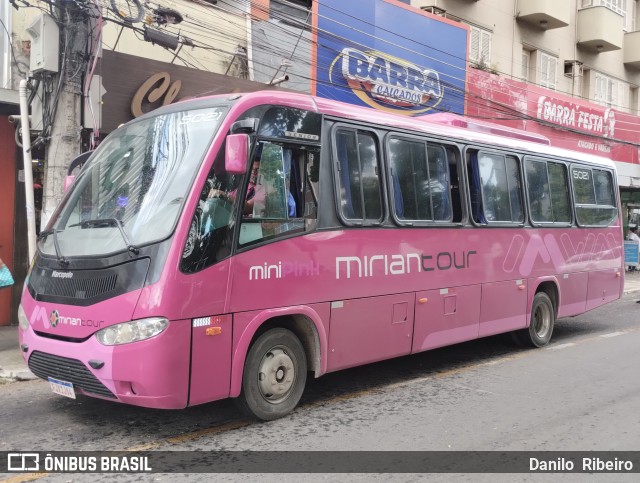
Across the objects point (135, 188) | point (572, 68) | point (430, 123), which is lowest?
point (135, 188)

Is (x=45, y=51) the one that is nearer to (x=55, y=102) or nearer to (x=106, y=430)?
(x=55, y=102)

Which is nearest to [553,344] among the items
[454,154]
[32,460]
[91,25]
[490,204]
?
[490,204]

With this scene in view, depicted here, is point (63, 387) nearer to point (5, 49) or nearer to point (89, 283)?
point (89, 283)

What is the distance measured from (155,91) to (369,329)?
239 inches

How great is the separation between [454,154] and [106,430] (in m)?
5.12

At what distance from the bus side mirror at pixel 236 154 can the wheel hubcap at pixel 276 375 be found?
1709 millimetres

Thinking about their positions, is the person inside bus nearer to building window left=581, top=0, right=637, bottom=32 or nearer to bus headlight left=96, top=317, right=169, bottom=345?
bus headlight left=96, top=317, right=169, bottom=345

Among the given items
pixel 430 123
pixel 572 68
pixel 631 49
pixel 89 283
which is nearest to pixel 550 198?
pixel 430 123

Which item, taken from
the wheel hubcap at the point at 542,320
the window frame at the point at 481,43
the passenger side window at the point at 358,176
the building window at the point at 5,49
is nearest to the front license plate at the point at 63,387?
the passenger side window at the point at 358,176

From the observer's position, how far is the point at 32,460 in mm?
4453

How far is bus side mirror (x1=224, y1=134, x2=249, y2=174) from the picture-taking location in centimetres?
478

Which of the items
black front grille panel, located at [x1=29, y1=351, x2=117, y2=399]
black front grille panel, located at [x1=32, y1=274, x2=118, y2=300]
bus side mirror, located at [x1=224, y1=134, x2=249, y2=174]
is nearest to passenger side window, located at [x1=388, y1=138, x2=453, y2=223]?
bus side mirror, located at [x1=224, y1=134, x2=249, y2=174]

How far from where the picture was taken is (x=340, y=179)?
6039mm

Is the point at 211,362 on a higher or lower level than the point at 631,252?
lower
